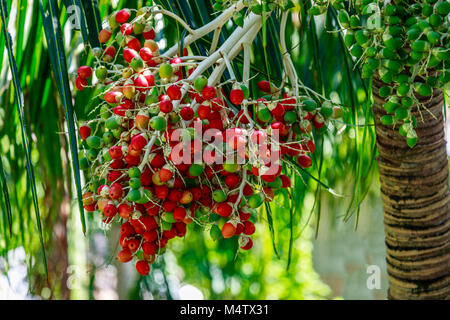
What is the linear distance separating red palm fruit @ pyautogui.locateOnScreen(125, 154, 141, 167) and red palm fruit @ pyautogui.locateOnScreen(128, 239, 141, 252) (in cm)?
12

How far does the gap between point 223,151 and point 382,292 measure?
337cm

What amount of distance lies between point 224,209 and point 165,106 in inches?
6.5

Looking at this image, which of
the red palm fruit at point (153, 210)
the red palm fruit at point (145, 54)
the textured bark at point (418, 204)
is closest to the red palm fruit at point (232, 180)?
the red palm fruit at point (153, 210)

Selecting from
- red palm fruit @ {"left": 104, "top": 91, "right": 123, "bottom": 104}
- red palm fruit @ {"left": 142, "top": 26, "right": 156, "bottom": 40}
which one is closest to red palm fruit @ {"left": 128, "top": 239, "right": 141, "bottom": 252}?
red palm fruit @ {"left": 104, "top": 91, "right": 123, "bottom": 104}

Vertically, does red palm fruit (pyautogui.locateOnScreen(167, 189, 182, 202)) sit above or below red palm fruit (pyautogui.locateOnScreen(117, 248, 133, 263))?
above

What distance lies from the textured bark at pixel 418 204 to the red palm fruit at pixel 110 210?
47 cm

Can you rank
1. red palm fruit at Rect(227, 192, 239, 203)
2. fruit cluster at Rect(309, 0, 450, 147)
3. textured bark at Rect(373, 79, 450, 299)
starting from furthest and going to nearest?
textured bark at Rect(373, 79, 450, 299), red palm fruit at Rect(227, 192, 239, 203), fruit cluster at Rect(309, 0, 450, 147)

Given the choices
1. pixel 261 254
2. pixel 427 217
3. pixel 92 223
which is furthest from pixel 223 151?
pixel 261 254

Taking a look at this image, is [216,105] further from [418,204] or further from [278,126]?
[418,204]

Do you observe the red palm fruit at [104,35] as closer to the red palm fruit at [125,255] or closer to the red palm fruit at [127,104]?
the red palm fruit at [127,104]

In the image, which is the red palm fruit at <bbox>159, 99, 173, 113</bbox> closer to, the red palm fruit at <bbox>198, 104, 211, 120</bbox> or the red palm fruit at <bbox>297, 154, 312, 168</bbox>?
the red palm fruit at <bbox>198, 104, 211, 120</bbox>

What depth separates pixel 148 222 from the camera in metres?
0.84

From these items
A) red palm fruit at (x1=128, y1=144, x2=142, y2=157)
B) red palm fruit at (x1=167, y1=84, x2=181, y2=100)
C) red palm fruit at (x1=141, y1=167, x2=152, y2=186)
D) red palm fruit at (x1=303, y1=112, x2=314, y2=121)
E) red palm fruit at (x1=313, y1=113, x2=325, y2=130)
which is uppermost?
red palm fruit at (x1=167, y1=84, x2=181, y2=100)

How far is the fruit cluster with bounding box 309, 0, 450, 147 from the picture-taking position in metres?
0.75
